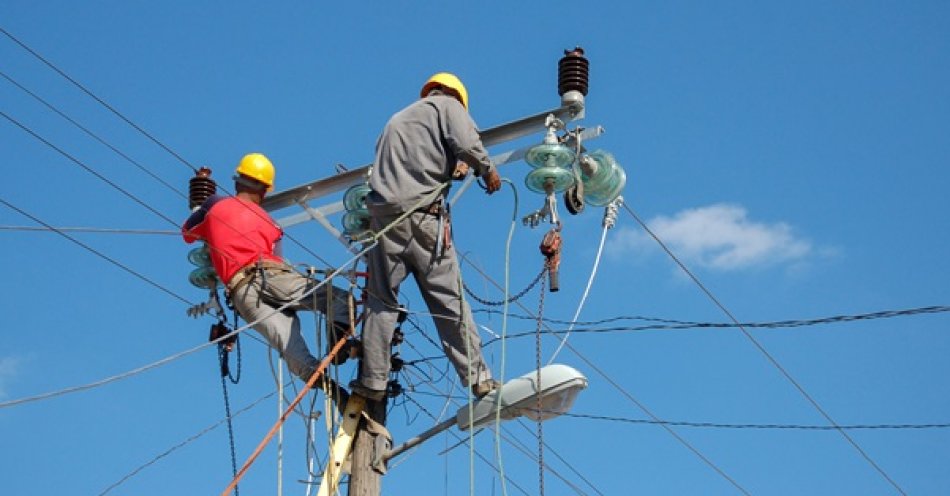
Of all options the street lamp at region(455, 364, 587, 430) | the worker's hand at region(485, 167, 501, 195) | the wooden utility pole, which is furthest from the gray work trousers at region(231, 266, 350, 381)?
the worker's hand at region(485, 167, 501, 195)

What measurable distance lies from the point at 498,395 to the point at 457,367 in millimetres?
368

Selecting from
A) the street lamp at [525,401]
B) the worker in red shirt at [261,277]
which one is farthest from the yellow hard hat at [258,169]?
the street lamp at [525,401]

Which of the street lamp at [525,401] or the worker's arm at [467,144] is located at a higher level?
the worker's arm at [467,144]

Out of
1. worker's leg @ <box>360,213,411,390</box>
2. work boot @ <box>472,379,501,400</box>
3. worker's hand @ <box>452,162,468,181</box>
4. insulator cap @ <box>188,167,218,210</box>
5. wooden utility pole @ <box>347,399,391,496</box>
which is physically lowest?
wooden utility pole @ <box>347,399,391,496</box>

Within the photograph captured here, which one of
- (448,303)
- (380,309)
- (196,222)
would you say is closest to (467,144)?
(448,303)

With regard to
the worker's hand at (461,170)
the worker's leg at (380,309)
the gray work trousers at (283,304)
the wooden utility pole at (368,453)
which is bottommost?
the wooden utility pole at (368,453)

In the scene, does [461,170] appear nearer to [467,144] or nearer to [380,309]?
[467,144]

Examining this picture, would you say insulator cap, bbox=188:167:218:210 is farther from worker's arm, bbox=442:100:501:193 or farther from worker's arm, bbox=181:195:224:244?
worker's arm, bbox=442:100:501:193

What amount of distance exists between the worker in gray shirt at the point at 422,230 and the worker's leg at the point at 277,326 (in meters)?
0.52

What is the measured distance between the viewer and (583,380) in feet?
36.0

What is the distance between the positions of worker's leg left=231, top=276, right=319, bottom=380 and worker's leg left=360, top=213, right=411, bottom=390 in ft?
1.77

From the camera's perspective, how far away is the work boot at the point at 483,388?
1111 cm

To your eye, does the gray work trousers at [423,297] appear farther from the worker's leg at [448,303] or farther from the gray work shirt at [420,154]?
the gray work shirt at [420,154]

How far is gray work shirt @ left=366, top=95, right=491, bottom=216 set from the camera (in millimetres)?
10883
